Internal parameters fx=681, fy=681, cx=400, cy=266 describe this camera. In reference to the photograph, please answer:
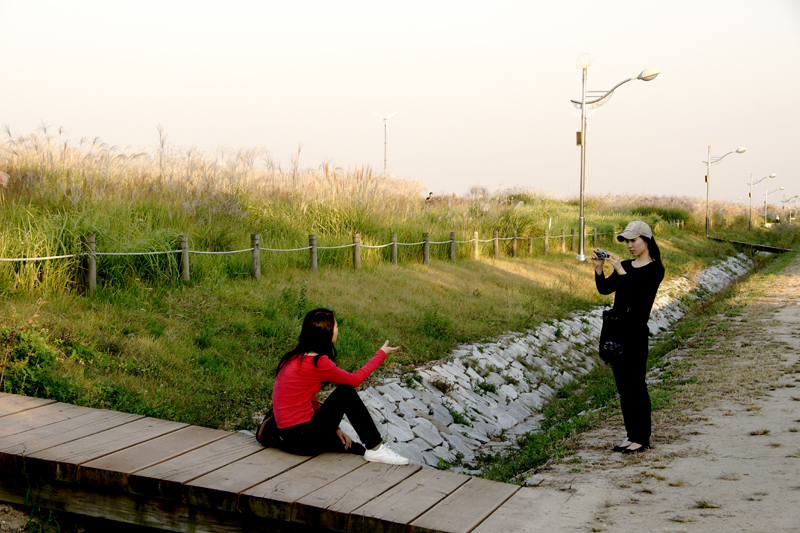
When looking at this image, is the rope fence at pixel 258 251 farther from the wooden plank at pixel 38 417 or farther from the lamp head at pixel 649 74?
the lamp head at pixel 649 74

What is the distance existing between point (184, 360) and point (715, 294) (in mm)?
22263

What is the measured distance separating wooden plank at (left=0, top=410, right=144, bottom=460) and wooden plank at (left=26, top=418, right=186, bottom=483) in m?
0.08

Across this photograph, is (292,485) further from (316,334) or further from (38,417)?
(38,417)

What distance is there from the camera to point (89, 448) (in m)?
4.74

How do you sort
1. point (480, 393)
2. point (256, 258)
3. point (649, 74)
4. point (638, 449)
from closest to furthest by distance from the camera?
point (638, 449), point (480, 393), point (256, 258), point (649, 74)

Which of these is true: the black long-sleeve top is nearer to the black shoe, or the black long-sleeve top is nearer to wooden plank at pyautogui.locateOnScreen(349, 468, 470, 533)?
the black shoe

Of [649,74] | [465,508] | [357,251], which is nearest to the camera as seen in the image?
[465,508]

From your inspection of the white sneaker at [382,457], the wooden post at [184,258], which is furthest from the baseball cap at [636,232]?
the wooden post at [184,258]

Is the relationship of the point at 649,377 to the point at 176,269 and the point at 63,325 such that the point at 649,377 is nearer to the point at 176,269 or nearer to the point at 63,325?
the point at 176,269

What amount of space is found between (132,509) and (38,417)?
1477 mm

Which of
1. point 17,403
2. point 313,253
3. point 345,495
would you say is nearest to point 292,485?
point 345,495

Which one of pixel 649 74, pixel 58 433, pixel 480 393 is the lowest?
pixel 480 393

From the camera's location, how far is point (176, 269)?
1071 centimetres

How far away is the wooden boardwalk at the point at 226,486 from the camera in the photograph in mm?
3877
